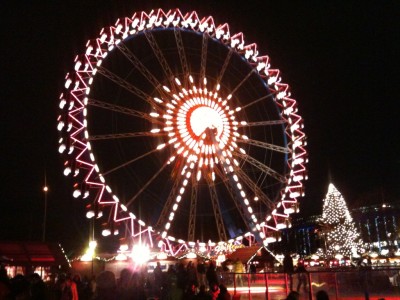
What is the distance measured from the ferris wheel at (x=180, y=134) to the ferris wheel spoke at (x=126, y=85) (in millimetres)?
59

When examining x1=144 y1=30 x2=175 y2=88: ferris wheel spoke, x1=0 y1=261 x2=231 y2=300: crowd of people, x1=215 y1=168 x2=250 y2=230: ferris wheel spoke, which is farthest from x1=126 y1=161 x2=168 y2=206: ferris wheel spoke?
x1=0 y1=261 x2=231 y2=300: crowd of people

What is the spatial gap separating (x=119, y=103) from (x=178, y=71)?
443 cm

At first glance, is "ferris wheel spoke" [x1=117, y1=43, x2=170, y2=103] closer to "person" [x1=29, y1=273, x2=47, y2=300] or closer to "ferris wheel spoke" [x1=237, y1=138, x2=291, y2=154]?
"ferris wheel spoke" [x1=237, y1=138, x2=291, y2=154]

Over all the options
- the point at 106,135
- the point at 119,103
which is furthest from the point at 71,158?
the point at 119,103

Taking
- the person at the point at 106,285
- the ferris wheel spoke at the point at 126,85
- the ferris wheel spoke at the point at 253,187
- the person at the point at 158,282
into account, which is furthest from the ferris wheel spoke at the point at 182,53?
the person at the point at 106,285

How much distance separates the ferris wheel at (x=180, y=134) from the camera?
23.4 meters

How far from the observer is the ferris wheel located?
2336 cm

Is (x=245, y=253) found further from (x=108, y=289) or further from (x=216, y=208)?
(x=108, y=289)

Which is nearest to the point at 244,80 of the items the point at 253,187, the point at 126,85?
the point at 253,187

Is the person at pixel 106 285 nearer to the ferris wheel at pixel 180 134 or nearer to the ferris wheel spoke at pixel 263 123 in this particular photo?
the ferris wheel at pixel 180 134

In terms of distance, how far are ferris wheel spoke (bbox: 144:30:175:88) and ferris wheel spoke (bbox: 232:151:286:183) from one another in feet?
18.6

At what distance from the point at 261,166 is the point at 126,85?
30.2ft

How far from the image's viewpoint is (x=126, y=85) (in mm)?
25484

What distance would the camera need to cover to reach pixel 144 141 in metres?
26.0
